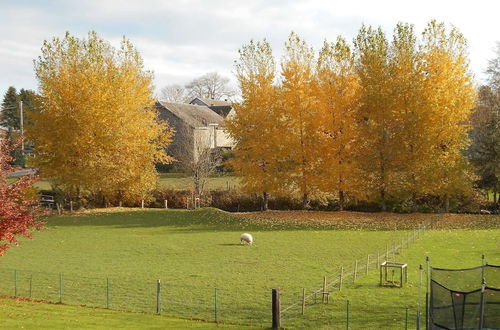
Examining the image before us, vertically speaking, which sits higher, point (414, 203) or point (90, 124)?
point (90, 124)

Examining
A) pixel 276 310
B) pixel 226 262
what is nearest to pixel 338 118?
pixel 226 262

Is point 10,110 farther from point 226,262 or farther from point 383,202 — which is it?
point 226,262

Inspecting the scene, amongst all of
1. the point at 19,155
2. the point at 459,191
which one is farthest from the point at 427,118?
the point at 19,155

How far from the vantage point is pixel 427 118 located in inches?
1654

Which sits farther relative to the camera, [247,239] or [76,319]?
[247,239]

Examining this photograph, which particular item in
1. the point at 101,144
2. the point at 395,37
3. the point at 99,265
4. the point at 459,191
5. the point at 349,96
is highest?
the point at 395,37

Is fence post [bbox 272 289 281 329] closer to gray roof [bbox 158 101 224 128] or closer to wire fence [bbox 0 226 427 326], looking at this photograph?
wire fence [bbox 0 226 427 326]

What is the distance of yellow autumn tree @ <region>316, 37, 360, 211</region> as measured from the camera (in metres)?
44.2

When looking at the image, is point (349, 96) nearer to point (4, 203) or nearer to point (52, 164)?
point (52, 164)

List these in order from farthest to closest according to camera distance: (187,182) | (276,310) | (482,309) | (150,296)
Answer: (187,182) → (150,296) → (276,310) → (482,309)

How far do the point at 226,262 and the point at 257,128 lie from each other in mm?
19698

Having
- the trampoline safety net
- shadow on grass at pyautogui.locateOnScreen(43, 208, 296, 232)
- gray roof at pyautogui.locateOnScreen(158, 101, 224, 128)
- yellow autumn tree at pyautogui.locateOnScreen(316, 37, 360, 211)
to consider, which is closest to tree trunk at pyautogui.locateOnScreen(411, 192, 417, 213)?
Answer: yellow autumn tree at pyautogui.locateOnScreen(316, 37, 360, 211)

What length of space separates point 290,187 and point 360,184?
6.17 m

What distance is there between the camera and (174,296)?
70.3 feet
